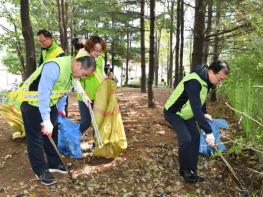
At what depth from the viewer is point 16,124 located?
604cm

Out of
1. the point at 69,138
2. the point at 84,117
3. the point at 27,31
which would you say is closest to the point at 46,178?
the point at 69,138

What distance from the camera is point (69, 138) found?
5102 mm

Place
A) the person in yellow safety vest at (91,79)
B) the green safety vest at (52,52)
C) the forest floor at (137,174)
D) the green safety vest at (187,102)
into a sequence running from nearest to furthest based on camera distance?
the green safety vest at (187,102)
the forest floor at (137,174)
the person in yellow safety vest at (91,79)
the green safety vest at (52,52)

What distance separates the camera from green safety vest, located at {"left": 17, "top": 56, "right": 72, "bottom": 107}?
4.03 metres

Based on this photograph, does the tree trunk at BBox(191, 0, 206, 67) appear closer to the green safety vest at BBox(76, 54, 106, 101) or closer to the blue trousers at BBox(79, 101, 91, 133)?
the green safety vest at BBox(76, 54, 106, 101)

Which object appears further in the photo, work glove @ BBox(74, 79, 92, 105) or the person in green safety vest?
work glove @ BBox(74, 79, 92, 105)

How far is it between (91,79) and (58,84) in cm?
128

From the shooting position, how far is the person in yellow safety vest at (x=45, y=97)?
13.0ft

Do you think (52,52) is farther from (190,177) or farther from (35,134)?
(190,177)

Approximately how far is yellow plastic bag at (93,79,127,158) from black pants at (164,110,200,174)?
1.03m

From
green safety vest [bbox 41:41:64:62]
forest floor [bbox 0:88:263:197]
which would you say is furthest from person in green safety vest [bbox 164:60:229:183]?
green safety vest [bbox 41:41:64:62]

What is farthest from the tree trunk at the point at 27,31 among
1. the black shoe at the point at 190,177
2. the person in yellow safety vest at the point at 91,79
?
the black shoe at the point at 190,177

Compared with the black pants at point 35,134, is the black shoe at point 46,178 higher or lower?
lower

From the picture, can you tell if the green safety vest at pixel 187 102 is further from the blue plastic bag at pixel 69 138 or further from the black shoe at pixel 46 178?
the black shoe at pixel 46 178
